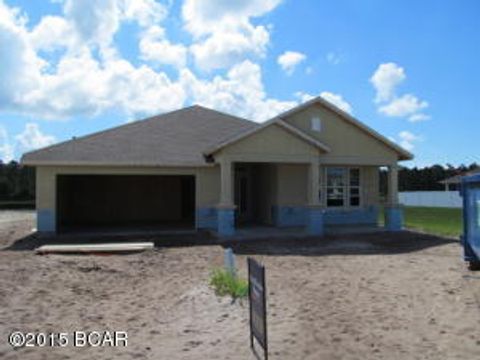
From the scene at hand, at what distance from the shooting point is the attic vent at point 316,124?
2338 centimetres

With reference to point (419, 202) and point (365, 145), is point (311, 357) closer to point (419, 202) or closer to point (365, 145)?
point (365, 145)

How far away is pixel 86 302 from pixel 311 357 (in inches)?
187

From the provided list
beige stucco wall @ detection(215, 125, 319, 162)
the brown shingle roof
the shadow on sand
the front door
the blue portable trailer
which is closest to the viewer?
the blue portable trailer

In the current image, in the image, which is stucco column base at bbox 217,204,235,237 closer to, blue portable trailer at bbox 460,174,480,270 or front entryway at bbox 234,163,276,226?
front entryway at bbox 234,163,276,226

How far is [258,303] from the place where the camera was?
20.7 feet

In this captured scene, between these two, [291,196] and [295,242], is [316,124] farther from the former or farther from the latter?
[295,242]

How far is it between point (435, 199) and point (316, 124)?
1522 inches

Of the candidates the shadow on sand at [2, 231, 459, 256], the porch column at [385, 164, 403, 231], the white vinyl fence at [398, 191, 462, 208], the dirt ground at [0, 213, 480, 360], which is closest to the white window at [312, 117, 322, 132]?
the porch column at [385, 164, 403, 231]

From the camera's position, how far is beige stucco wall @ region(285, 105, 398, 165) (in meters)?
23.3

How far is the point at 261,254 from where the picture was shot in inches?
646

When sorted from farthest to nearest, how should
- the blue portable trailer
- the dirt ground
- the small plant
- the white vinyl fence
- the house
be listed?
the white vinyl fence
the house
the blue portable trailer
the small plant
the dirt ground

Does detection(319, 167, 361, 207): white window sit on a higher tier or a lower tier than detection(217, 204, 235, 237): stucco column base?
higher

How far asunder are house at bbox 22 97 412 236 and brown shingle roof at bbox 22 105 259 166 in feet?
0.13

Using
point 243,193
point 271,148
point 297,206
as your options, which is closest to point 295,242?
point 271,148
